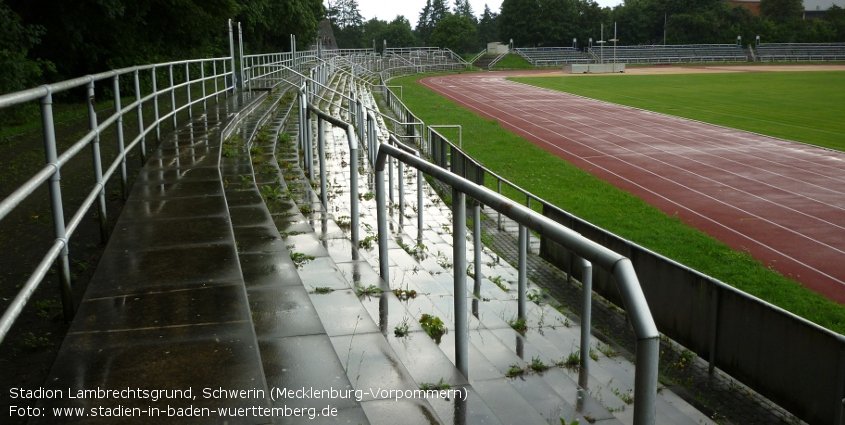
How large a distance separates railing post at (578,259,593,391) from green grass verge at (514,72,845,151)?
21.3 meters

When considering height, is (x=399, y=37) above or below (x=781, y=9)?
below

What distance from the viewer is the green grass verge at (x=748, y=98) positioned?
92.7 feet

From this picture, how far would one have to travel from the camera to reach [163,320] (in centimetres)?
354

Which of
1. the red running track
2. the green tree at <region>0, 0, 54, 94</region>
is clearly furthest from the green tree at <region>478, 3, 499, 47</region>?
the green tree at <region>0, 0, 54, 94</region>

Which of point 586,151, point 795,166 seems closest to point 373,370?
point 795,166

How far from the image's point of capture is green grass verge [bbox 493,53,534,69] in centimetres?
9181

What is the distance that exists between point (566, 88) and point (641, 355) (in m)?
51.7

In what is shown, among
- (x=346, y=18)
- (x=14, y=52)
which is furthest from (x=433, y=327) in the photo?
(x=346, y=18)

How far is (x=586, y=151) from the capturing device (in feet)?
77.5

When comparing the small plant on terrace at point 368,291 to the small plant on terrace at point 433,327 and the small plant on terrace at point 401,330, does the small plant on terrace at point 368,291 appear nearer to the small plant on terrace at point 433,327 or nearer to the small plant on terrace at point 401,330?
the small plant on terrace at point 433,327

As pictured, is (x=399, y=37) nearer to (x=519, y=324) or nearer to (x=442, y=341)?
(x=519, y=324)

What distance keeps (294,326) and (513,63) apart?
92.6 meters

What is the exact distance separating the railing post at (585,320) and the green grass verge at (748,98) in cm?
2130

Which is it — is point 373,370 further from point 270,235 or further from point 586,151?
point 586,151
